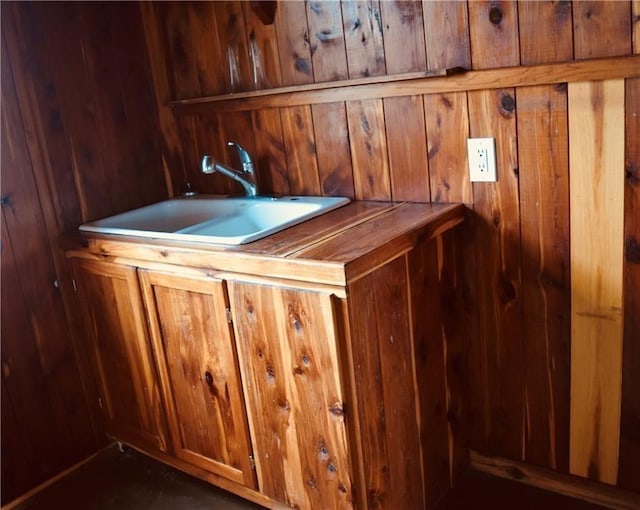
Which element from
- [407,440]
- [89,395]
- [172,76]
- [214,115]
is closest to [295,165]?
[214,115]

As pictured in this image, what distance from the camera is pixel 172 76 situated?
2.52m

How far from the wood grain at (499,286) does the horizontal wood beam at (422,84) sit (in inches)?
2.0

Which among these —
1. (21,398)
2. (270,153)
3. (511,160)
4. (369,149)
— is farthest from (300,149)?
(21,398)

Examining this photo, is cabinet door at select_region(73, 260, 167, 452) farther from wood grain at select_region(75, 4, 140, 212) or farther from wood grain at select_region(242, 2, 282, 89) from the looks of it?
wood grain at select_region(242, 2, 282, 89)

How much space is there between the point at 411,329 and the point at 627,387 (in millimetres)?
629

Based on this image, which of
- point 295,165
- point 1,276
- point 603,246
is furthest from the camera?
point 295,165

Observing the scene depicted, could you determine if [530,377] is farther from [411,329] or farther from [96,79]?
[96,79]

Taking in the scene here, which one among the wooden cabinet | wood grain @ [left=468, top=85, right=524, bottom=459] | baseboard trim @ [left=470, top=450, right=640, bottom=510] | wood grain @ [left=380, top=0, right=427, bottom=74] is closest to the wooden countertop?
the wooden cabinet

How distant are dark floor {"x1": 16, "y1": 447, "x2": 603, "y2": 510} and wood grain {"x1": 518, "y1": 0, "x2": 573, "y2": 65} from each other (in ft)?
4.30

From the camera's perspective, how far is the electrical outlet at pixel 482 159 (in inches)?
71.4

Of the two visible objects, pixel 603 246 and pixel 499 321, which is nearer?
pixel 603 246

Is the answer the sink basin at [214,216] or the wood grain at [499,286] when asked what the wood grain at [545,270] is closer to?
the wood grain at [499,286]

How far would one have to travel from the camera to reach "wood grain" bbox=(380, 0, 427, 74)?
185cm

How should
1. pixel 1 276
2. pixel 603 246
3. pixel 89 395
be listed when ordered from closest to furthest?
pixel 603 246 < pixel 1 276 < pixel 89 395
